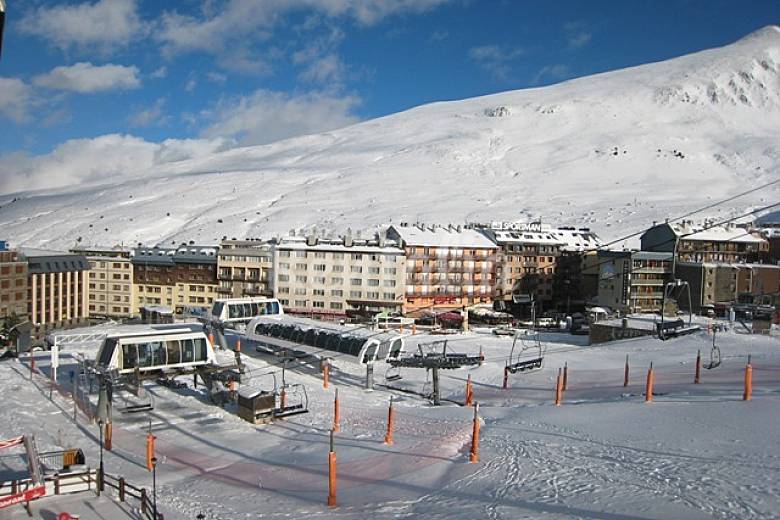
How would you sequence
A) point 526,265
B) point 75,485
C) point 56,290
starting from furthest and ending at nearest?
1. point 526,265
2. point 56,290
3. point 75,485

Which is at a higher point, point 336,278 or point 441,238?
point 441,238

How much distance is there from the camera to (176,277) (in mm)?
74562

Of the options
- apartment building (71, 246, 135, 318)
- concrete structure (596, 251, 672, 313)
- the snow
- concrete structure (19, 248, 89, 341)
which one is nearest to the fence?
the snow

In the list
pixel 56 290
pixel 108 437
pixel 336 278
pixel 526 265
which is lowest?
pixel 108 437

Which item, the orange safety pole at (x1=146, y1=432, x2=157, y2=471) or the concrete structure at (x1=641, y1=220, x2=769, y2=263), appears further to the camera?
the concrete structure at (x1=641, y1=220, x2=769, y2=263)

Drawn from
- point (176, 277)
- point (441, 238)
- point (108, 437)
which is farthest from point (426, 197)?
point (108, 437)

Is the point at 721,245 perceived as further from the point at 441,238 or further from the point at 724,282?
the point at 441,238

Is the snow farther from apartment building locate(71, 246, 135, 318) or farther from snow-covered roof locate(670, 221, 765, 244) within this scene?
apartment building locate(71, 246, 135, 318)

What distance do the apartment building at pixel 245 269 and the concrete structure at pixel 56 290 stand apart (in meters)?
15.7

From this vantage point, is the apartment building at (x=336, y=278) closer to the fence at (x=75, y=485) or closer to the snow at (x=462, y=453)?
the snow at (x=462, y=453)

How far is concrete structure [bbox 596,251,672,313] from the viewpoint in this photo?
64.4 meters

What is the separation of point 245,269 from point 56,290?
2045cm

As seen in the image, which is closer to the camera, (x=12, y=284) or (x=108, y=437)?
(x=108, y=437)

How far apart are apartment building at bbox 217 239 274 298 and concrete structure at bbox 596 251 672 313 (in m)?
34.8
